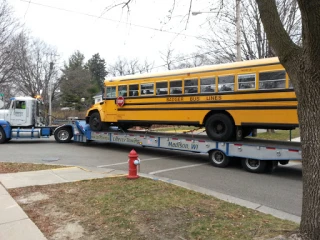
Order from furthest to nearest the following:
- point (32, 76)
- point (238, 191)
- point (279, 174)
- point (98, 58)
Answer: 1. point (98, 58)
2. point (32, 76)
3. point (279, 174)
4. point (238, 191)

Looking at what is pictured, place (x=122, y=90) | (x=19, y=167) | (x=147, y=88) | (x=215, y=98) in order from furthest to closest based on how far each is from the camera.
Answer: (x=122, y=90) < (x=147, y=88) < (x=215, y=98) < (x=19, y=167)

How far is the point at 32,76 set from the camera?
47.7 metres

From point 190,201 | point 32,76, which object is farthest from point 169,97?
point 32,76

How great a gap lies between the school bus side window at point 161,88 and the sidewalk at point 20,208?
3893 millimetres

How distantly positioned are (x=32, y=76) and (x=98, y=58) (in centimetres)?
3234

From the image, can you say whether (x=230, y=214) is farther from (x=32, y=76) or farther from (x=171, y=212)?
(x=32, y=76)

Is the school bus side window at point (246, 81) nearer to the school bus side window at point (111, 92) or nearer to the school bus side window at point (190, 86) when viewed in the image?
the school bus side window at point (190, 86)

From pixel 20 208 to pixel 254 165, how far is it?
6695mm

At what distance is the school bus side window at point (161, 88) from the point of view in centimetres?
1127

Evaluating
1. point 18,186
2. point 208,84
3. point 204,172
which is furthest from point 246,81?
point 18,186

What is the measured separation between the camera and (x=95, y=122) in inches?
569

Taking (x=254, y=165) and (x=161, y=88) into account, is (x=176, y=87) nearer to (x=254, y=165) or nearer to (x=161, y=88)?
(x=161, y=88)

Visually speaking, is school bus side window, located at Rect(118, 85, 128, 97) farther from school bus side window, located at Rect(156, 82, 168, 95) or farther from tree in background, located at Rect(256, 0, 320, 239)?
tree in background, located at Rect(256, 0, 320, 239)

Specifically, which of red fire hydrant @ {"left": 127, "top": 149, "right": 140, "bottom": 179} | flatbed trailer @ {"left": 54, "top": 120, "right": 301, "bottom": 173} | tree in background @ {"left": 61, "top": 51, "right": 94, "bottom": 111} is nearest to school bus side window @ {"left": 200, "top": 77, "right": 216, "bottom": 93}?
flatbed trailer @ {"left": 54, "top": 120, "right": 301, "bottom": 173}
